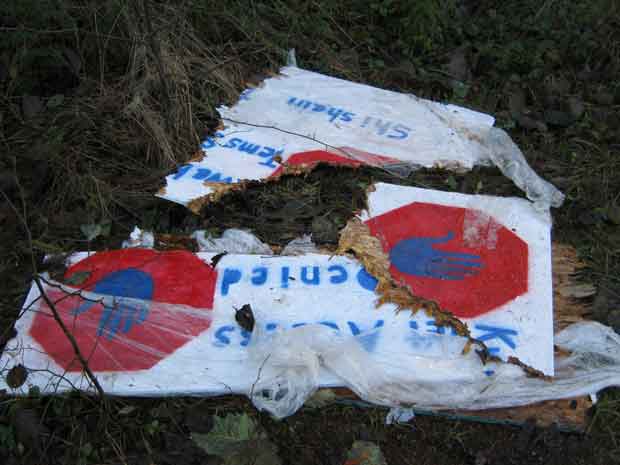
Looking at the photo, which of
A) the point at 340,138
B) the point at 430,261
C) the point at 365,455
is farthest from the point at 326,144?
the point at 365,455

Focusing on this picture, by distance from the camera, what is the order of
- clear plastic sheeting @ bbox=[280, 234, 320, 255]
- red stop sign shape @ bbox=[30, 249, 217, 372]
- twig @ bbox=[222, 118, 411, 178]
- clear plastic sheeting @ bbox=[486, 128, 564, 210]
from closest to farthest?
red stop sign shape @ bbox=[30, 249, 217, 372], clear plastic sheeting @ bbox=[280, 234, 320, 255], clear plastic sheeting @ bbox=[486, 128, 564, 210], twig @ bbox=[222, 118, 411, 178]

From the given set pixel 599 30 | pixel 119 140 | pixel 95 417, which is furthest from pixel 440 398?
pixel 599 30

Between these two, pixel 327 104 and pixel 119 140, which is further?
pixel 327 104

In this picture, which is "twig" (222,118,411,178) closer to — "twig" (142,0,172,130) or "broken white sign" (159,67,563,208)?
"broken white sign" (159,67,563,208)

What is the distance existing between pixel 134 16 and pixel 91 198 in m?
0.90

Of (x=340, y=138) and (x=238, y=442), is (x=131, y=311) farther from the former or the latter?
(x=340, y=138)

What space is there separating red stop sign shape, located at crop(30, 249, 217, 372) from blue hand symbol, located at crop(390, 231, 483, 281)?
688 mm

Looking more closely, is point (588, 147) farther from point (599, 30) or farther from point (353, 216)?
point (353, 216)

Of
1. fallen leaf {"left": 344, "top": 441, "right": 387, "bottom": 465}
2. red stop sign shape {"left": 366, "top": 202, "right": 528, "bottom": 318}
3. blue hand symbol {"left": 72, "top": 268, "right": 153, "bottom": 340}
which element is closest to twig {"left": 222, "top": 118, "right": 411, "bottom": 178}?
red stop sign shape {"left": 366, "top": 202, "right": 528, "bottom": 318}

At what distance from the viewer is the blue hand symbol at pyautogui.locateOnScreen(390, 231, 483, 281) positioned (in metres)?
1.88

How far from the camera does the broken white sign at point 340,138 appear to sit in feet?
7.20

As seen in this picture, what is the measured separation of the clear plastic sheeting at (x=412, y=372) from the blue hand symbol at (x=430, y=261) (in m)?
0.27

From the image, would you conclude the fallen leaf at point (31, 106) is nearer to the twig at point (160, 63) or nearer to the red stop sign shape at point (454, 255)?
Answer: the twig at point (160, 63)

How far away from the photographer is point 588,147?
2.47m
